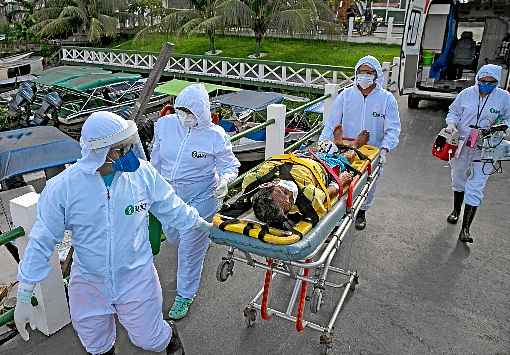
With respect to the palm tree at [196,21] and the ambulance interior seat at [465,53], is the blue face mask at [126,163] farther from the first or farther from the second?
the palm tree at [196,21]

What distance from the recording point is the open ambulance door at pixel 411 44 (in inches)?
361

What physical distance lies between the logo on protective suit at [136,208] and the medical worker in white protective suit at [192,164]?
2.42 feet

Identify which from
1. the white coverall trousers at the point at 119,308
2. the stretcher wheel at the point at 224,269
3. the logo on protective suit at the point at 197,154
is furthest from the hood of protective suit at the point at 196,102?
the white coverall trousers at the point at 119,308

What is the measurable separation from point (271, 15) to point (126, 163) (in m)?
16.1

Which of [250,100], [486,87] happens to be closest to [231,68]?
[250,100]

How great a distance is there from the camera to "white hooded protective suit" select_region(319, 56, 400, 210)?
445 cm

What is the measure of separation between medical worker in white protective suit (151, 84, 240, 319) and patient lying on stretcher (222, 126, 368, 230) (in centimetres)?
36

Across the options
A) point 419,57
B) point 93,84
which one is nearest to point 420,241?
point 419,57

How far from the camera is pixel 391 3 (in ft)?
103

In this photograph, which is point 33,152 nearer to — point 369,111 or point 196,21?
point 369,111

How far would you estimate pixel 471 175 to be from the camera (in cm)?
461

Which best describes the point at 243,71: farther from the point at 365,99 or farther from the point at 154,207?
the point at 154,207

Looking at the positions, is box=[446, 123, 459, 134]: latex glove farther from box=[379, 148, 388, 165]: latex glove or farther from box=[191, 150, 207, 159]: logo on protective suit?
box=[191, 150, 207, 159]: logo on protective suit

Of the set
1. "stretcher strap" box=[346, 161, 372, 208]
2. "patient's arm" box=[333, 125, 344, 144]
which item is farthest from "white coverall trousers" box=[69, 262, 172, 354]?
"patient's arm" box=[333, 125, 344, 144]
